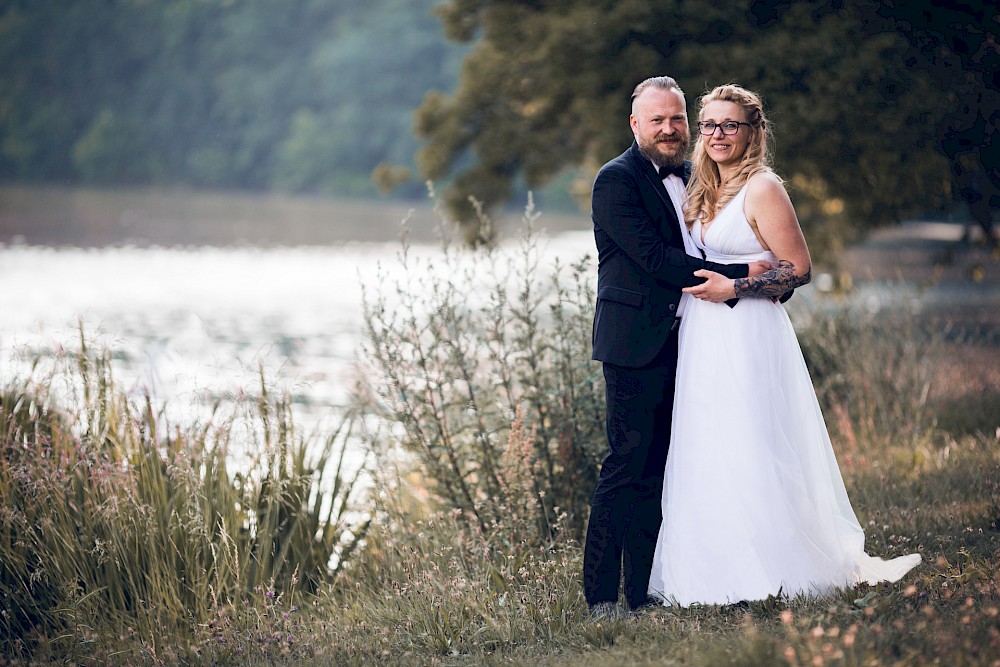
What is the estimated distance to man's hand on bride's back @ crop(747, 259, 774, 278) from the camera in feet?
13.5

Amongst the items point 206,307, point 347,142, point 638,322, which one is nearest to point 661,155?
point 638,322

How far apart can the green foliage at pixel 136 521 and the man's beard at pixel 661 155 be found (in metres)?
2.30

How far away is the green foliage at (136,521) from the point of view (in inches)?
186

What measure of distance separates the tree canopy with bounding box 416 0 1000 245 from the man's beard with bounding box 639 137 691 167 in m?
5.26

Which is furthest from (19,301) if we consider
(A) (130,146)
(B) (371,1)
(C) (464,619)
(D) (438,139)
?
(B) (371,1)

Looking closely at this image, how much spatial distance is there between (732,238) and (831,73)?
598 centimetres

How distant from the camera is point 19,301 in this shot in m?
20.7

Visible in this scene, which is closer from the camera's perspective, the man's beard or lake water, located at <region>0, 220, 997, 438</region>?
the man's beard

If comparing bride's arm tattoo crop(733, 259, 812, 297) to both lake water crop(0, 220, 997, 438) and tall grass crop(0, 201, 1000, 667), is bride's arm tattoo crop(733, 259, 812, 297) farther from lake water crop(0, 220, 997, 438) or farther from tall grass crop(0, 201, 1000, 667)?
lake water crop(0, 220, 997, 438)

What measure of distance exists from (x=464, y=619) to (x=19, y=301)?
62.5 ft

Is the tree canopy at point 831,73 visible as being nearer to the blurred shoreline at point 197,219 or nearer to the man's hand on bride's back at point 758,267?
the man's hand on bride's back at point 758,267

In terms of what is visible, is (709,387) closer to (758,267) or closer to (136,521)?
(758,267)

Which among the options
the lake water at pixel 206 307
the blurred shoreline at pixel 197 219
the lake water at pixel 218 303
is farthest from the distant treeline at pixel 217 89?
the lake water at pixel 206 307

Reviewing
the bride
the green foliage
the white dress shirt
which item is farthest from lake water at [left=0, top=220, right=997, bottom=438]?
the bride
